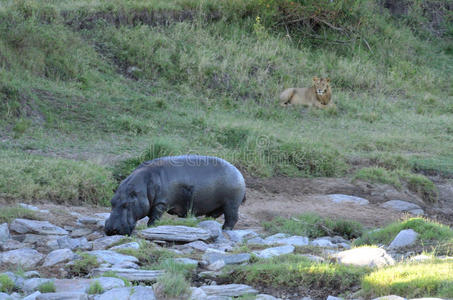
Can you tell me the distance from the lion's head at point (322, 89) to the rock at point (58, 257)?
12482mm

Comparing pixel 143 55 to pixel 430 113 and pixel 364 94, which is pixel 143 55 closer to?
pixel 364 94

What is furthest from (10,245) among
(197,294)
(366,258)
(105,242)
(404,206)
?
(404,206)

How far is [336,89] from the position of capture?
19766 millimetres

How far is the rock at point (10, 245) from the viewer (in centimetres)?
693

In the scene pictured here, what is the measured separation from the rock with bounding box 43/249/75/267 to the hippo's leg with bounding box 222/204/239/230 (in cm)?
256

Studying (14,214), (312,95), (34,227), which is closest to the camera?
(34,227)

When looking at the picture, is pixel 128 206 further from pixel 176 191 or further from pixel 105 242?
pixel 176 191

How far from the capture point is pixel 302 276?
595 centimetres

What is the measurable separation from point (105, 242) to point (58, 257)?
28.8 inches

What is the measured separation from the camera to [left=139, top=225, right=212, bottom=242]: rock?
292 inches

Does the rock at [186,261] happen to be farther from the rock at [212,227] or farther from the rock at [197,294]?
the rock at [212,227]

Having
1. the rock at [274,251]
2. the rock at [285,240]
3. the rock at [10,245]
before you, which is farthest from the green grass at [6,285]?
the rock at [285,240]

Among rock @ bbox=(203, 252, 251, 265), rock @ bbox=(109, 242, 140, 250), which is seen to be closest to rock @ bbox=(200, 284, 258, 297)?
rock @ bbox=(203, 252, 251, 265)

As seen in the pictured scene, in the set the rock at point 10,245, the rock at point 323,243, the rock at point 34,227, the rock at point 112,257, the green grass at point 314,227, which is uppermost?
the rock at point 112,257
